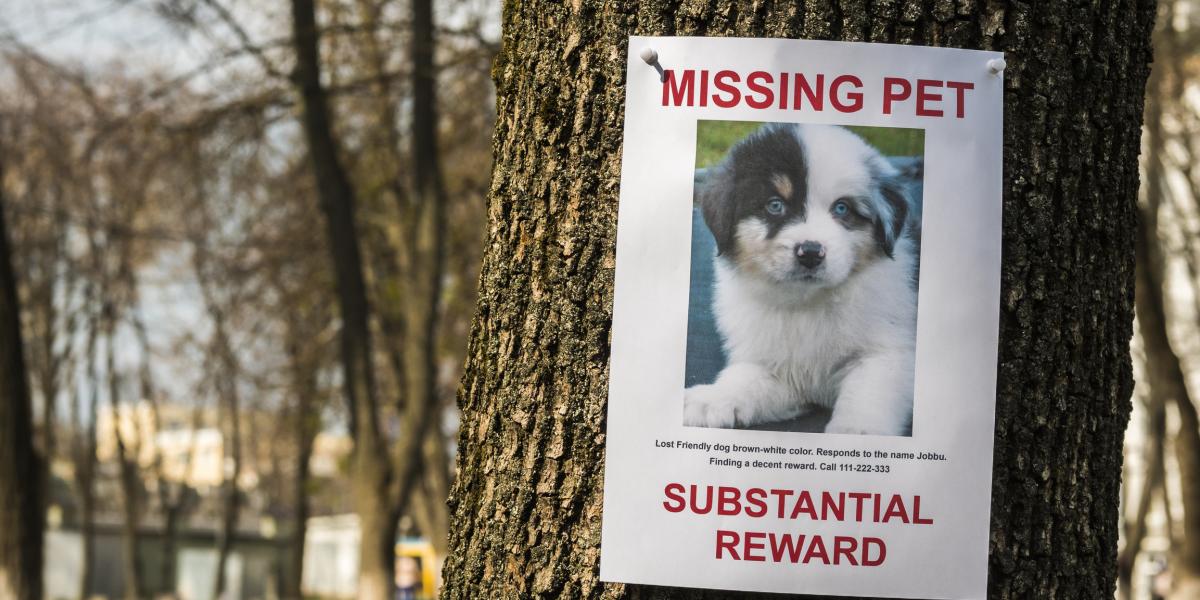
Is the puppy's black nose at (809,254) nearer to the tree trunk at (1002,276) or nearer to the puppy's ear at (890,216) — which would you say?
the puppy's ear at (890,216)

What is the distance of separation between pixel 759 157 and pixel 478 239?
55.3 feet

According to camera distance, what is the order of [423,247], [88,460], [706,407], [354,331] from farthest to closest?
[88,460]
[423,247]
[354,331]
[706,407]

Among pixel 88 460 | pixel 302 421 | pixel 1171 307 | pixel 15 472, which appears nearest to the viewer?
pixel 15 472

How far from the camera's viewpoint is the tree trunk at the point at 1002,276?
6.17 feet

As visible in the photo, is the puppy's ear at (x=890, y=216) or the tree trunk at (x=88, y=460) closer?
the puppy's ear at (x=890, y=216)

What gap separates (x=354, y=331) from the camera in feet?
37.3

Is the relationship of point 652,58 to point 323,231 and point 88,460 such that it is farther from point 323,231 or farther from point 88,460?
point 88,460

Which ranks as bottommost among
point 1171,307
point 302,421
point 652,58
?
point 302,421

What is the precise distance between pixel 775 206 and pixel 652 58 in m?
0.27

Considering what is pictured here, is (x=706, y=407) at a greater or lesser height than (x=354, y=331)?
lesser

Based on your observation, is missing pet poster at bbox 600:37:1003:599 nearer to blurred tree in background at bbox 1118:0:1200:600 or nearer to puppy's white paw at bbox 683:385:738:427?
puppy's white paw at bbox 683:385:738:427

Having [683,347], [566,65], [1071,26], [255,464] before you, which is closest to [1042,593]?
[683,347]

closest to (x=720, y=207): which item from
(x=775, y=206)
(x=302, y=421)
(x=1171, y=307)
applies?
(x=775, y=206)

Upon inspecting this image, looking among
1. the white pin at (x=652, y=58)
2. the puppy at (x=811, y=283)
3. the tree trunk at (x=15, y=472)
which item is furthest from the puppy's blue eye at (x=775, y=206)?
the tree trunk at (x=15, y=472)
